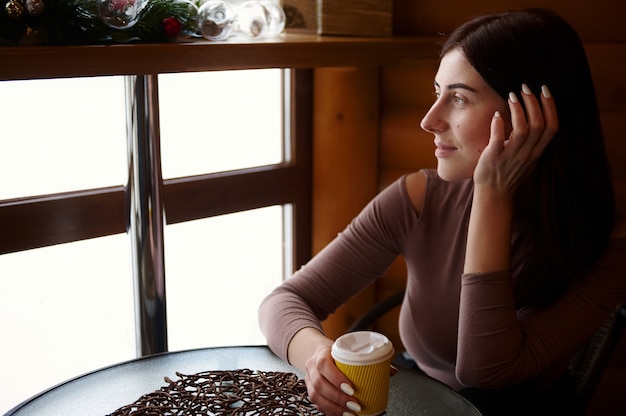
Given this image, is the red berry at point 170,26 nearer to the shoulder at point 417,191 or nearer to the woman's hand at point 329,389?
the shoulder at point 417,191

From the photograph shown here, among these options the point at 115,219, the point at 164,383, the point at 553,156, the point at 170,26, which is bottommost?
the point at 164,383

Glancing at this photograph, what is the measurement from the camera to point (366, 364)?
1194mm

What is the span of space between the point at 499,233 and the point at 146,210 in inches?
30.3

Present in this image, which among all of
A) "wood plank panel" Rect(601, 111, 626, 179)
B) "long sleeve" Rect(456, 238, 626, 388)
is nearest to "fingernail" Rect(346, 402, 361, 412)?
"long sleeve" Rect(456, 238, 626, 388)

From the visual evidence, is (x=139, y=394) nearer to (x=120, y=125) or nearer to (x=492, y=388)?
(x=492, y=388)

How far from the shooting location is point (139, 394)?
1.36 m

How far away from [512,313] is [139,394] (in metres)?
0.71

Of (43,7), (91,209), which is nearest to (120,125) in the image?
(91,209)

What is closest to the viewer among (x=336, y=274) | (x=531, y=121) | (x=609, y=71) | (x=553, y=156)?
(x=531, y=121)

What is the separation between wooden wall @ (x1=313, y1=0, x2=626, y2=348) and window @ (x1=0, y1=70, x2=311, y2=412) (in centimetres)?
7

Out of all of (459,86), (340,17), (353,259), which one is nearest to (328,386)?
(353,259)

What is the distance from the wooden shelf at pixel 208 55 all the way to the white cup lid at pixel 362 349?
0.71 metres

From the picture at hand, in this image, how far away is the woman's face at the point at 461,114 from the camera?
1563mm

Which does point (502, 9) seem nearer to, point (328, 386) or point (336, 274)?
point (336, 274)
